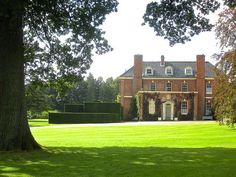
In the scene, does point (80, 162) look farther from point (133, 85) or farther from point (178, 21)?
point (133, 85)

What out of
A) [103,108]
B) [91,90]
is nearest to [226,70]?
[103,108]

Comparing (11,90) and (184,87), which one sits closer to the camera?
(11,90)

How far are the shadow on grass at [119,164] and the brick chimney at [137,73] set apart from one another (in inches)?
2401

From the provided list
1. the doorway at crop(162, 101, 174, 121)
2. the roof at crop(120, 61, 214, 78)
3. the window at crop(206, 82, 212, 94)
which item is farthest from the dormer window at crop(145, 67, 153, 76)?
the window at crop(206, 82, 212, 94)

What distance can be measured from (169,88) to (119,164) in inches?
2545

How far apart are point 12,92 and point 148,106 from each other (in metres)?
57.9

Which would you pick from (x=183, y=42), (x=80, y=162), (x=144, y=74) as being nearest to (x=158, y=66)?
(x=144, y=74)

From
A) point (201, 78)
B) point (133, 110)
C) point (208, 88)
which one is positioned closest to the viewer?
point (133, 110)

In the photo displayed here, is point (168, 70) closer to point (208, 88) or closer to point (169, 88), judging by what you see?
point (169, 88)

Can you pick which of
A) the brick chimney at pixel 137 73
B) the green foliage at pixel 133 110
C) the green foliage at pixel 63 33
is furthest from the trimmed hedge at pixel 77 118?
the green foliage at pixel 63 33

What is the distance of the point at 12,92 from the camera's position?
54.8 feet

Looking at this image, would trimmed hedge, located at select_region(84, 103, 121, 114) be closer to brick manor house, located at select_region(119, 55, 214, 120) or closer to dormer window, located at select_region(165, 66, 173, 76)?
brick manor house, located at select_region(119, 55, 214, 120)

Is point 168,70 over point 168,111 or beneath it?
over

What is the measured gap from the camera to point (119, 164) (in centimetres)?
1281
